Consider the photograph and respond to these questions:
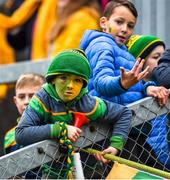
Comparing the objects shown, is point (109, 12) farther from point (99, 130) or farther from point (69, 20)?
point (69, 20)

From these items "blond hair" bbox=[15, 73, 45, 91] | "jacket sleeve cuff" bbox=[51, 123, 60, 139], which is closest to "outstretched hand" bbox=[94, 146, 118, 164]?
"jacket sleeve cuff" bbox=[51, 123, 60, 139]

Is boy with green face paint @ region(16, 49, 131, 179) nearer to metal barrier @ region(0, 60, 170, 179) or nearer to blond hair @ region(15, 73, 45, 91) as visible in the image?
metal barrier @ region(0, 60, 170, 179)

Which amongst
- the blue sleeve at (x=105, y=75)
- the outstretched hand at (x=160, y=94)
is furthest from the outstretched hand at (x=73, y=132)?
the outstretched hand at (x=160, y=94)

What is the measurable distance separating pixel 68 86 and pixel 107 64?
1.45 feet

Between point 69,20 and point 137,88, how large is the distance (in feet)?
14.0

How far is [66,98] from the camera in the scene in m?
7.04

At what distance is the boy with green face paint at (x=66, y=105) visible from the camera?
23.1 ft

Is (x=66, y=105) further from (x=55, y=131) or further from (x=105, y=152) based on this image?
(x=105, y=152)

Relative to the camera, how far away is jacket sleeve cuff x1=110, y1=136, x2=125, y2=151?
7074 millimetres

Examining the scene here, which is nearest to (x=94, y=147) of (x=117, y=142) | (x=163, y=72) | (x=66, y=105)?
(x=117, y=142)

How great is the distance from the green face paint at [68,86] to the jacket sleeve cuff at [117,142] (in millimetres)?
331

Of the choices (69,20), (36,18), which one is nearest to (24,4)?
(36,18)

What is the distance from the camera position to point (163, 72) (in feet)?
24.8

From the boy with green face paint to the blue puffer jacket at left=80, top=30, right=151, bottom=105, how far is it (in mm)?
198
